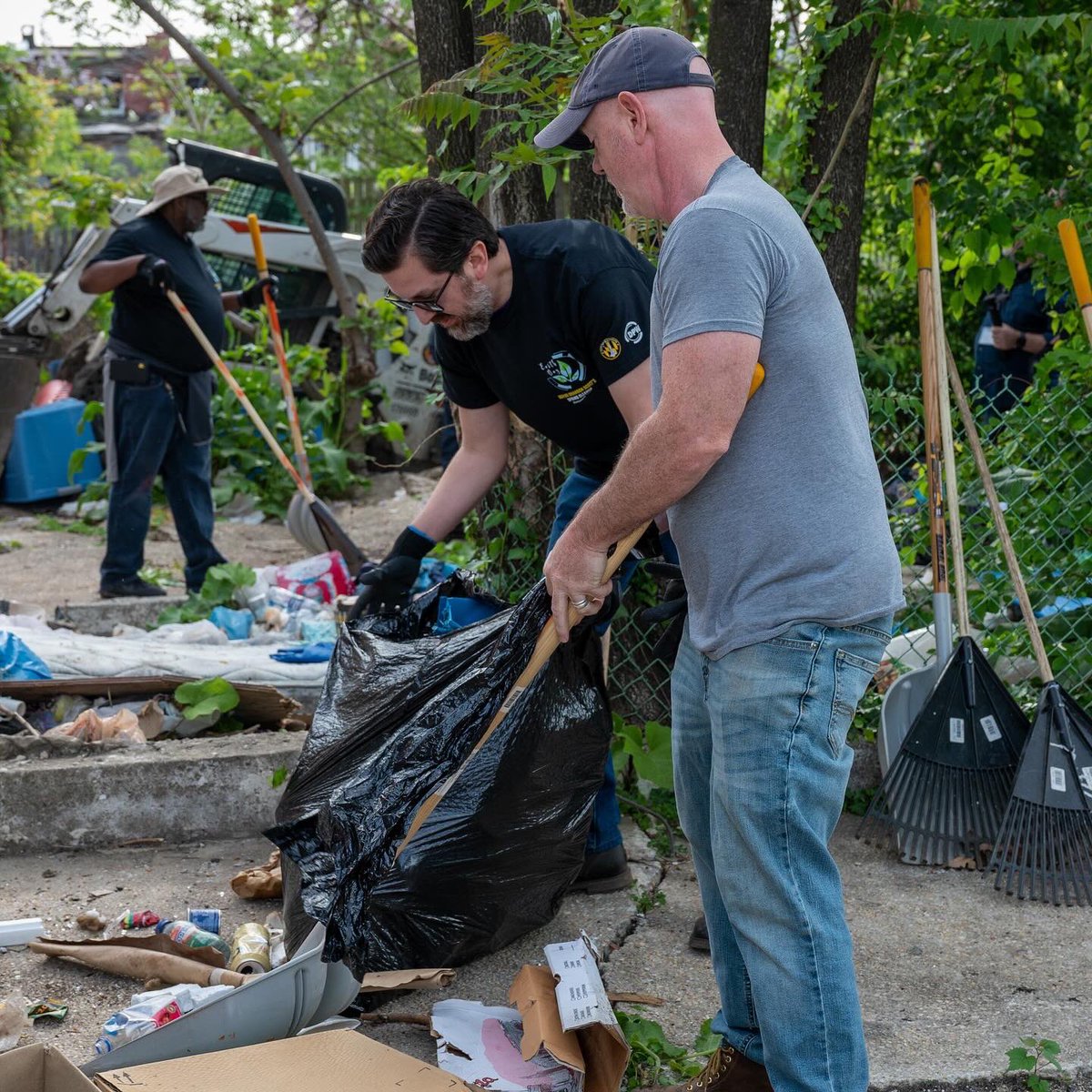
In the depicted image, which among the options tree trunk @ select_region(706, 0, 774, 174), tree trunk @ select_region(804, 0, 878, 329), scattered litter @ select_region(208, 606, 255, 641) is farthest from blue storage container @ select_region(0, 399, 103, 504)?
tree trunk @ select_region(804, 0, 878, 329)

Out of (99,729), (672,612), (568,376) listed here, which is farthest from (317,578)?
(672,612)

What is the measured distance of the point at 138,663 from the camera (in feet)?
13.0

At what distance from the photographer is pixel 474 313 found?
8.51 feet

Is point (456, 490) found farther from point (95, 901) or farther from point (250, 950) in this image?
point (95, 901)

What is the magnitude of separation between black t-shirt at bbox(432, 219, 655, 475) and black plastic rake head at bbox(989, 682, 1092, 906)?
1.41 meters

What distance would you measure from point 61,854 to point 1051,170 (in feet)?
15.3

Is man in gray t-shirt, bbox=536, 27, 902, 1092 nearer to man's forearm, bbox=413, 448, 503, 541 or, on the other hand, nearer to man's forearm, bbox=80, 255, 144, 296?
man's forearm, bbox=413, 448, 503, 541

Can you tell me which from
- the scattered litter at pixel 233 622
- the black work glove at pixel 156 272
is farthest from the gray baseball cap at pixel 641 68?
the black work glove at pixel 156 272

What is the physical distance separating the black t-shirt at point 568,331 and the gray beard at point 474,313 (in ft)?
0.12

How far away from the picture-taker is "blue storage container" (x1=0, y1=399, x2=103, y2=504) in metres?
8.77

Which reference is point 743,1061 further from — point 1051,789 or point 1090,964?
point 1051,789

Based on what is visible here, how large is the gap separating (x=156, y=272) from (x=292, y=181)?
1944 millimetres

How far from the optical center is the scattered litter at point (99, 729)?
11.7 feet

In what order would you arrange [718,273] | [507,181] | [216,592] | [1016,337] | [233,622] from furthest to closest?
[1016,337] < [216,592] < [233,622] < [507,181] < [718,273]
